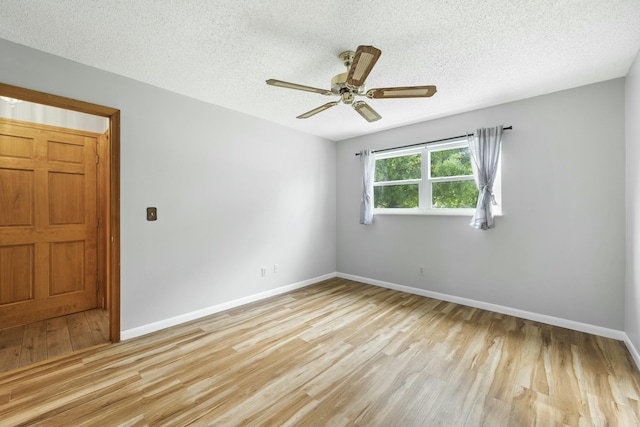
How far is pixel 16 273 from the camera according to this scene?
2.77 metres

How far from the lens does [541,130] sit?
113 inches

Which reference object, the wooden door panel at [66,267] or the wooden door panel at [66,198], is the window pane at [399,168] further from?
the wooden door panel at [66,267]

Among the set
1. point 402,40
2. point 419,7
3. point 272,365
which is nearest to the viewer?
point 419,7

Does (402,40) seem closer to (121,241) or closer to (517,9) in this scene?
(517,9)

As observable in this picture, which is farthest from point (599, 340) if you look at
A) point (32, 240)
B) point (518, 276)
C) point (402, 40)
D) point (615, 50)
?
point (32, 240)

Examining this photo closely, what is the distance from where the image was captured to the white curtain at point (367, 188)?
427cm

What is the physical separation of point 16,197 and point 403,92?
3991 mm

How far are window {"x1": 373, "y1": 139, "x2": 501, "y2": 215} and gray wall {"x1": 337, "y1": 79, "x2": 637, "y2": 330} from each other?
17 cm

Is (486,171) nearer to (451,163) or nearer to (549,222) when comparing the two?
(451,163)

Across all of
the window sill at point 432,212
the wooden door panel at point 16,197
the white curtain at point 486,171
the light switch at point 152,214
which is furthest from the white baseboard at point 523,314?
the wooden door panel at point 16,197

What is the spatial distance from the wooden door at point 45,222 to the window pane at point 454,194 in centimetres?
451

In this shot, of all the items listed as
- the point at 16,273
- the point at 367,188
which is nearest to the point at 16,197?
the point at 16,273

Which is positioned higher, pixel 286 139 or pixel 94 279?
pixel 286 139

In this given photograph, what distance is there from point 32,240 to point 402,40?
4.17m
